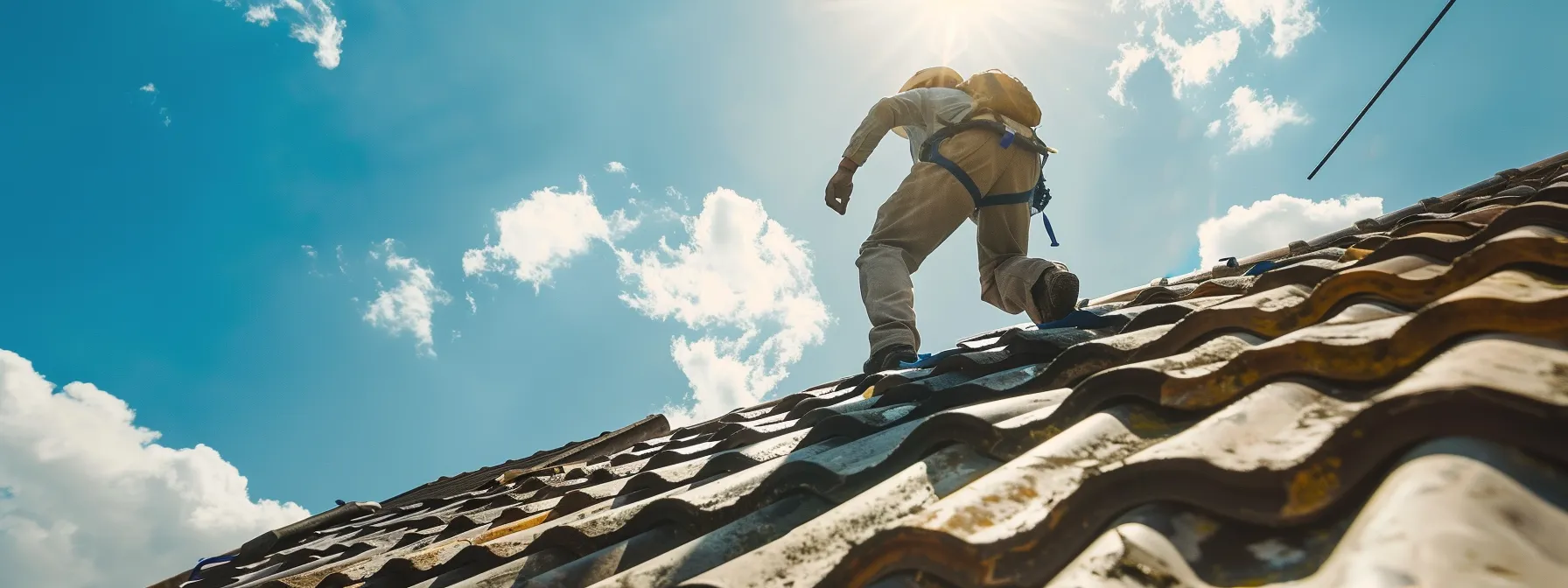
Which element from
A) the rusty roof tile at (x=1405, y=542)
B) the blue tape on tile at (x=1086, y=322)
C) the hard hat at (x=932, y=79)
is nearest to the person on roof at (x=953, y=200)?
the hard hat at (x=932, y=79)

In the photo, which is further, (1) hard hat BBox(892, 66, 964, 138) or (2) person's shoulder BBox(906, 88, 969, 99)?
(1) hard hat BBox(892, 66, 964, 138)

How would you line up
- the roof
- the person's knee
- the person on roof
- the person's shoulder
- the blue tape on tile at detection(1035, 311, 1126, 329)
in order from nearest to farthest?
the roof, the blue tape on tile at detection(1035, 311, 1126, 329), the person on roof, the person's knee, the person's shoulder

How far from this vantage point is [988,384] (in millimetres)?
1851

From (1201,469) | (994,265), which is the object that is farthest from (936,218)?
(1201,469)

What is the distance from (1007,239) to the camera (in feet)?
12.7

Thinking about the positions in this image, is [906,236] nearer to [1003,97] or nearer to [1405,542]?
[1003,97]

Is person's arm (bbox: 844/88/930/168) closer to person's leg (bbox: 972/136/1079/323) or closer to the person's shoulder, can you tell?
the person's shoulder

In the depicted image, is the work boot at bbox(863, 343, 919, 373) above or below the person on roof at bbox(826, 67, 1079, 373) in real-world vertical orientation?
below

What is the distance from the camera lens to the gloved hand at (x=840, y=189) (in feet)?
13.0

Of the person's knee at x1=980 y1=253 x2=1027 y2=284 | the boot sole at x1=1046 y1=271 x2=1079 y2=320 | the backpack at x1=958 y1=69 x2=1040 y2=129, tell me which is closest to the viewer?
the boot sole at x1=1046 y1=271 x2=1079 y2=320

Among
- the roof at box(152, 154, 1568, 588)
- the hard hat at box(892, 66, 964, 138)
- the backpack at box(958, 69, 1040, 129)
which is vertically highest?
the hard hat at box(892, 66, 964, 138)

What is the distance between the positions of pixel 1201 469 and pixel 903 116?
3.41 meters

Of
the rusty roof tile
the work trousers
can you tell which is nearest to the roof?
the rusty roof tile

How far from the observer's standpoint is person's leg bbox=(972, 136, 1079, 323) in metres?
3.56
